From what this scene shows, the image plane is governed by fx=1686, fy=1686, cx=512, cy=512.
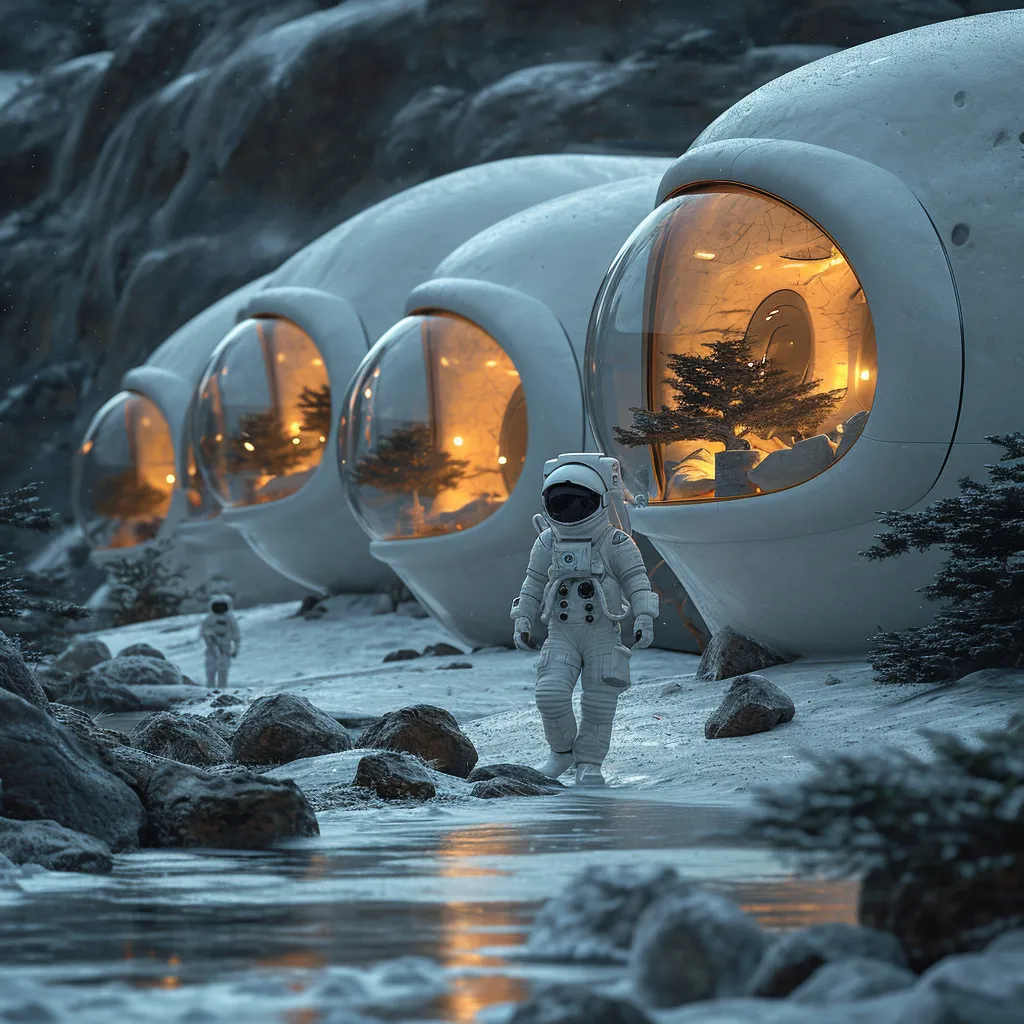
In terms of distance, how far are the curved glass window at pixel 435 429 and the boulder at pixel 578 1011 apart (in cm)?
1235

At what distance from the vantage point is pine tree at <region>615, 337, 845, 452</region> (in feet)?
32.5

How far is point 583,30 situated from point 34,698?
31832 millimetres

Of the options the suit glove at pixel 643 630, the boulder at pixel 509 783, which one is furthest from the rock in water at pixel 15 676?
the suit glove at pixel 643 630

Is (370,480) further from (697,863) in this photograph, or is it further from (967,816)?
(967,816)

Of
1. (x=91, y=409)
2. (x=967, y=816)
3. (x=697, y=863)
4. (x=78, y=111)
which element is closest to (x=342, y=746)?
(x=697, y=863)

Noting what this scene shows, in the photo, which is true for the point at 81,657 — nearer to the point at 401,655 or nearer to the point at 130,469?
the point at 401,655

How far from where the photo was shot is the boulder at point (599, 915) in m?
3.07

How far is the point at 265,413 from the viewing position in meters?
20.3

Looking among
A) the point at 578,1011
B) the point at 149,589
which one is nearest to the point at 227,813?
the point at 578,1011

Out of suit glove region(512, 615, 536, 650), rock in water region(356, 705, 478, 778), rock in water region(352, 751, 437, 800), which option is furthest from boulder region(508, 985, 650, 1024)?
suit glove region(512, 615, 536, 650)

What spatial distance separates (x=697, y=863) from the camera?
14.1 feet

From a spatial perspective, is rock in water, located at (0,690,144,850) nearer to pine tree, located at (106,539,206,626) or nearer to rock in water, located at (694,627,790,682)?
rock in water, located at (694,627,790,682)

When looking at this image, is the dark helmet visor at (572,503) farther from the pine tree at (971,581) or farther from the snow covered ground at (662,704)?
the pine tree at (971,581)

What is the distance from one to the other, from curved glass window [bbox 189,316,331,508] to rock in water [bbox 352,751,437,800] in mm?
13138
